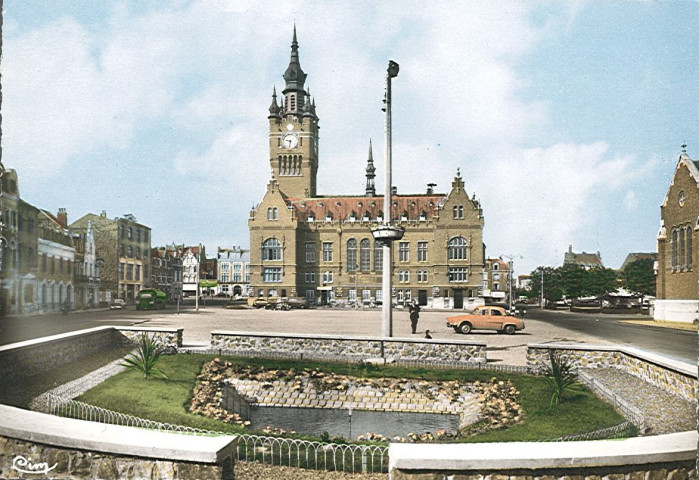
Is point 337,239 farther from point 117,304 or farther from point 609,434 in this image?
point 609,434

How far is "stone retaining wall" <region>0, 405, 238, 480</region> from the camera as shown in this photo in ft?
10.3

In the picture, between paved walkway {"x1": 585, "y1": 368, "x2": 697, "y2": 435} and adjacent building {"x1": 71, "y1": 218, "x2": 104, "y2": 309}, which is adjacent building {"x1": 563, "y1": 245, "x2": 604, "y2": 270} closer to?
paved walkway {"x1": 585, "y1": 368, "x2": 697, "y2": 435}

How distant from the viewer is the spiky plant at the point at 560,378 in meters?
4.87

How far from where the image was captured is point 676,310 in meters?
4.79

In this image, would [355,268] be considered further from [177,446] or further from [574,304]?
[177,446]

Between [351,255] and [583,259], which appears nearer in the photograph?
[583,259]

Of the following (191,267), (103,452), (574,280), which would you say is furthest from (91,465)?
(574,280)

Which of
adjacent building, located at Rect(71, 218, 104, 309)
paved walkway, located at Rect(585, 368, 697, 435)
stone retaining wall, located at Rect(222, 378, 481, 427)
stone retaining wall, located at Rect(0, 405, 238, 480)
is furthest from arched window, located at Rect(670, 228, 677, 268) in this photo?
adjacent building, located at Rect(71, 218, 104, 309)

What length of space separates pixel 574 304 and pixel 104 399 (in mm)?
5017

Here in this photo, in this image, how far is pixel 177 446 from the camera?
3156mm

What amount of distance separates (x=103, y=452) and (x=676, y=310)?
16.7ft

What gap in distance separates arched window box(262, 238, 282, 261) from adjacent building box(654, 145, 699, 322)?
8132 millimetres

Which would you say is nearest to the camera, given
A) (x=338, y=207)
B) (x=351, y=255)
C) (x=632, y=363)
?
(x=632, y=363)

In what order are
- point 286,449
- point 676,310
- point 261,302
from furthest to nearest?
point 261,302 → point 676,310 → point 286,449
